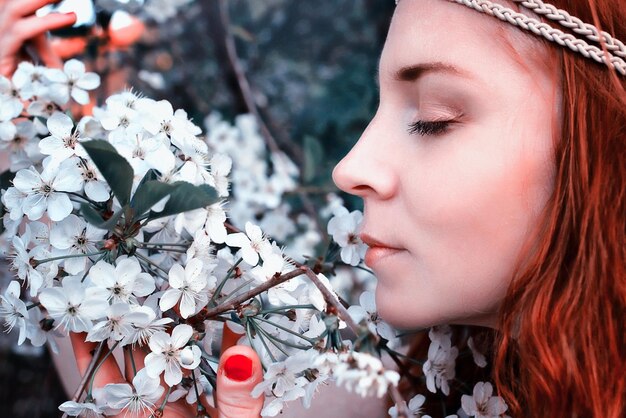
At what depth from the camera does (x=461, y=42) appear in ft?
3.20

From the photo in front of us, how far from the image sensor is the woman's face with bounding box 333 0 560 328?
95 centimetres

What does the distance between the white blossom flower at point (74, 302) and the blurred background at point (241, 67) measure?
0.81m

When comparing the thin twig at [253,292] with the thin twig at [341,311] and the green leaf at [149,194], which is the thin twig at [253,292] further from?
the green leaf at [149,194]

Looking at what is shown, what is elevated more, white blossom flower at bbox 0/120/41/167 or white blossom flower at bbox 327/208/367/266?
white blossom flower at bbox 0/120/41/167

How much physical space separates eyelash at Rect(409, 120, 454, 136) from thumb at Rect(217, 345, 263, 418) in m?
0.37

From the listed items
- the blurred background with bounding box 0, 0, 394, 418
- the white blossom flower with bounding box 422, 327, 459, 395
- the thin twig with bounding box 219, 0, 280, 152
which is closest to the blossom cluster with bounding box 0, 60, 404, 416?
the white blossom flower with bounding box 422, 327, 459, 395

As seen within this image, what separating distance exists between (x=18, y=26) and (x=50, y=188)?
0.53 m

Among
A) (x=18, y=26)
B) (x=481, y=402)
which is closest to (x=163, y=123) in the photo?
(x=18, y=26)

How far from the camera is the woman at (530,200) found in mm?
947

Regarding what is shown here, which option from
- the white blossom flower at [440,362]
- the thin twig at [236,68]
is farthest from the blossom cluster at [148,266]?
the thin twig at [236,68]

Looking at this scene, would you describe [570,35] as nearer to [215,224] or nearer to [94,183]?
[215,224]

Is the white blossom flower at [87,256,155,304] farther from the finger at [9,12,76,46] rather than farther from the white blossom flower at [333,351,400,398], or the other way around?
the finger at [9,12,76,46]

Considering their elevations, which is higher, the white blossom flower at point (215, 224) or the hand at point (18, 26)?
the hand at point (18, 26)

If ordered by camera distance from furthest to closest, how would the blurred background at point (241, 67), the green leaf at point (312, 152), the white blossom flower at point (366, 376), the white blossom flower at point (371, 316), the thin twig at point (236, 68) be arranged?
the thin twig at point (236, 68)
the blurred background at point (241, 67)
the green leaf at point (312, 152)
the white blossom flower at point (371, 316)
the white blossom flower at point (366, 376)
